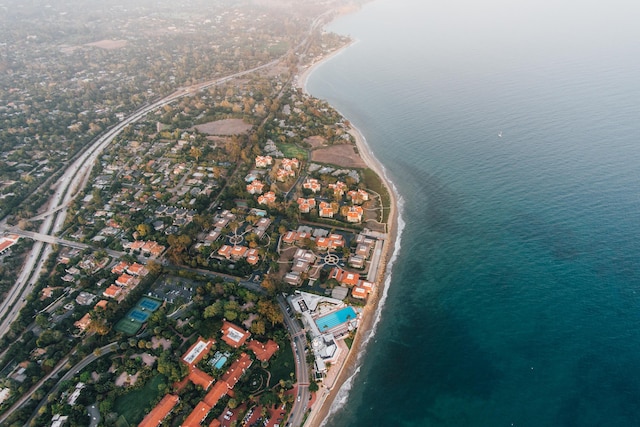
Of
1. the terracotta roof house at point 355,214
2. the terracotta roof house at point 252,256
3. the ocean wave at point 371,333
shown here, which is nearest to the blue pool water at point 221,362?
the ocean wave at point 371,333

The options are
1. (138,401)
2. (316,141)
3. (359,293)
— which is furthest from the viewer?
(316,141)

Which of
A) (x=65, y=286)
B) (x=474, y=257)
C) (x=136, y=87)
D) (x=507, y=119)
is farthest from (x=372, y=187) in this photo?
(x=136, y=87)

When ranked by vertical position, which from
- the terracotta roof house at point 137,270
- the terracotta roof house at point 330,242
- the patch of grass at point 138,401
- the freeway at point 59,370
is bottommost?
the freeway at point 59,370

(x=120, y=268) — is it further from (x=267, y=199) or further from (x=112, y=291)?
(x=267, y=199)

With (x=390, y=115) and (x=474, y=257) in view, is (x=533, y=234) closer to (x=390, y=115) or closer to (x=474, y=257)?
(x=474, y=257)

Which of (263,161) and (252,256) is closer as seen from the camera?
(252,256)

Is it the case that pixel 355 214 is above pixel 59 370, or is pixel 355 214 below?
above

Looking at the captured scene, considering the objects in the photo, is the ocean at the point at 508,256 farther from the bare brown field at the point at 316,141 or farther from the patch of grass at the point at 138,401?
the patch of grass at the point at 138,401

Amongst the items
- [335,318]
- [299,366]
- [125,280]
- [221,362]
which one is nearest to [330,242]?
[335,318]
